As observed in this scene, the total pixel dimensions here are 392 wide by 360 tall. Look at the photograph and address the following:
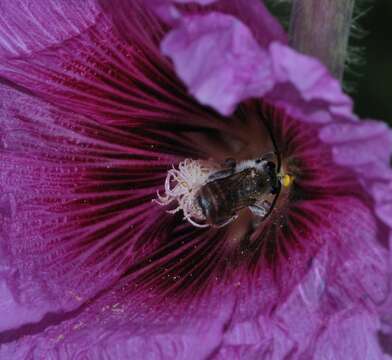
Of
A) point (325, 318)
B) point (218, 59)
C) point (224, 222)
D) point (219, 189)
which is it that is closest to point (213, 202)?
point (219, 189)

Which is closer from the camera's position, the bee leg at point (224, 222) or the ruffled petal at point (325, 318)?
the ruffled petal at point (325, 318)

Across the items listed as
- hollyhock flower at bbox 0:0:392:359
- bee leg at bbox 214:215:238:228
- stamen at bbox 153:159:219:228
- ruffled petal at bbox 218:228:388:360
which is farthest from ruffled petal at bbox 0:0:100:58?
ruffled petal at bbox 218:228:388:360

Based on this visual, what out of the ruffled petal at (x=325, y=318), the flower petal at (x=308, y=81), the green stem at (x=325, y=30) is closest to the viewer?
the flower petal at (x=308, y=81)

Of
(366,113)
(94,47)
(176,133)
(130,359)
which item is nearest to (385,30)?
(366,113)

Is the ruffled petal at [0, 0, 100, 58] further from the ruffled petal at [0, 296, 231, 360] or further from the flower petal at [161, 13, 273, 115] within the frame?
the ruffled petal at [0, 296, 231, 360]

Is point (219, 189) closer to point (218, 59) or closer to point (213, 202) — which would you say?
point (213, 202)

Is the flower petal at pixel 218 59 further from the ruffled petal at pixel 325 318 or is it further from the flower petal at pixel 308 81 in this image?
the ruffled petal at pixel 325 318

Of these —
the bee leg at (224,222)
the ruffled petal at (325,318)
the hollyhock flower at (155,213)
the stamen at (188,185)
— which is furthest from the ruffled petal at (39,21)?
the ruffled petal at (325,318)
